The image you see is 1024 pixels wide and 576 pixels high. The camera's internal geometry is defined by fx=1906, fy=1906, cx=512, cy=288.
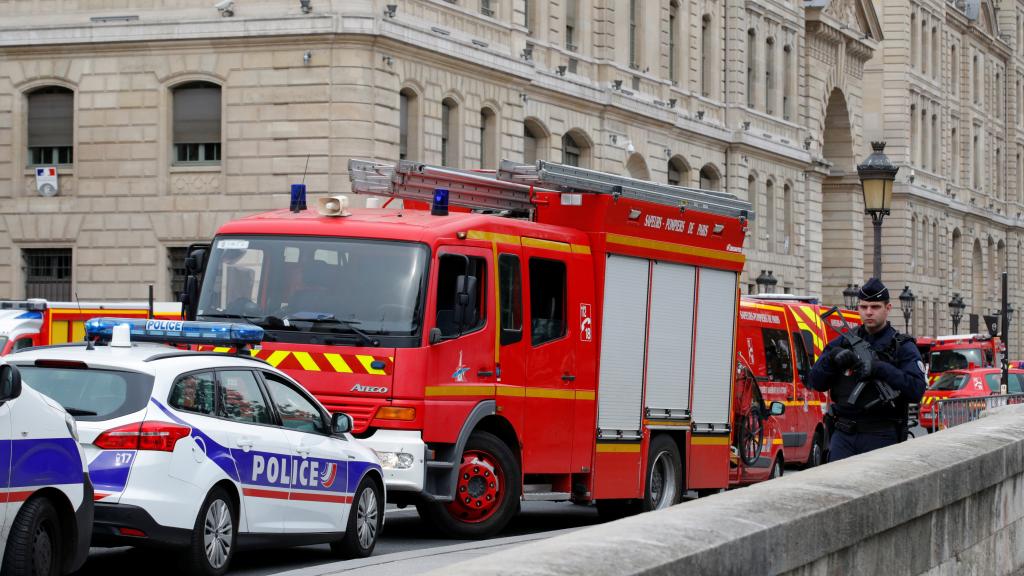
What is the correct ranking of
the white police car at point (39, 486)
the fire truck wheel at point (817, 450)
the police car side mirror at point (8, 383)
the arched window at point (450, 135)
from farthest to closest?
the arched window at point (450, 135) → the fire truck wheel at point (817, 450) → the white police car at point (39, 486) → the police car side mirror at point (8, 383)

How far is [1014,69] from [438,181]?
97.6 m

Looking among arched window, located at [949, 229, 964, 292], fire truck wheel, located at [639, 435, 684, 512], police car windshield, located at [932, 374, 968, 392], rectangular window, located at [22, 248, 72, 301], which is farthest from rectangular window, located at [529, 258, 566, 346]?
arched window, located at [949, 229, 964, 292]

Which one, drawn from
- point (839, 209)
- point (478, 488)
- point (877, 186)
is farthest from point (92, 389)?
point (839, 209)

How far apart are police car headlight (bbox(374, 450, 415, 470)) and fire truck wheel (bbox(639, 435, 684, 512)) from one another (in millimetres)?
3825

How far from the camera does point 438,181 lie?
1725 centimetres

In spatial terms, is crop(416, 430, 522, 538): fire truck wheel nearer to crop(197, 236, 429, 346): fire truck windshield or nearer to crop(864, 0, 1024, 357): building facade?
crop(197, 236, 429, 346): fire truck windshield

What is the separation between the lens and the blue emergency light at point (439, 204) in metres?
16.0

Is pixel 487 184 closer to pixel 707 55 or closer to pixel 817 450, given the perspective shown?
pixel 817 450

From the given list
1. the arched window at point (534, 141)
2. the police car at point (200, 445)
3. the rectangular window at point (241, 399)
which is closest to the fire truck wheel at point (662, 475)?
the police car at point (200, 445)

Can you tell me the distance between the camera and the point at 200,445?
1167cm

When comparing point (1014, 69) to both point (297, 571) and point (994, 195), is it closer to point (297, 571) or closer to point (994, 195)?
point (994, 195)

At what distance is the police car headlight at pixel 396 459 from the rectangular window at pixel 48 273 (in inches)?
1066

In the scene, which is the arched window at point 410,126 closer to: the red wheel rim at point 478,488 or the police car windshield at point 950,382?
the police car windshield at point 950,382

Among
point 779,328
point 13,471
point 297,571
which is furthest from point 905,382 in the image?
point 779,328
